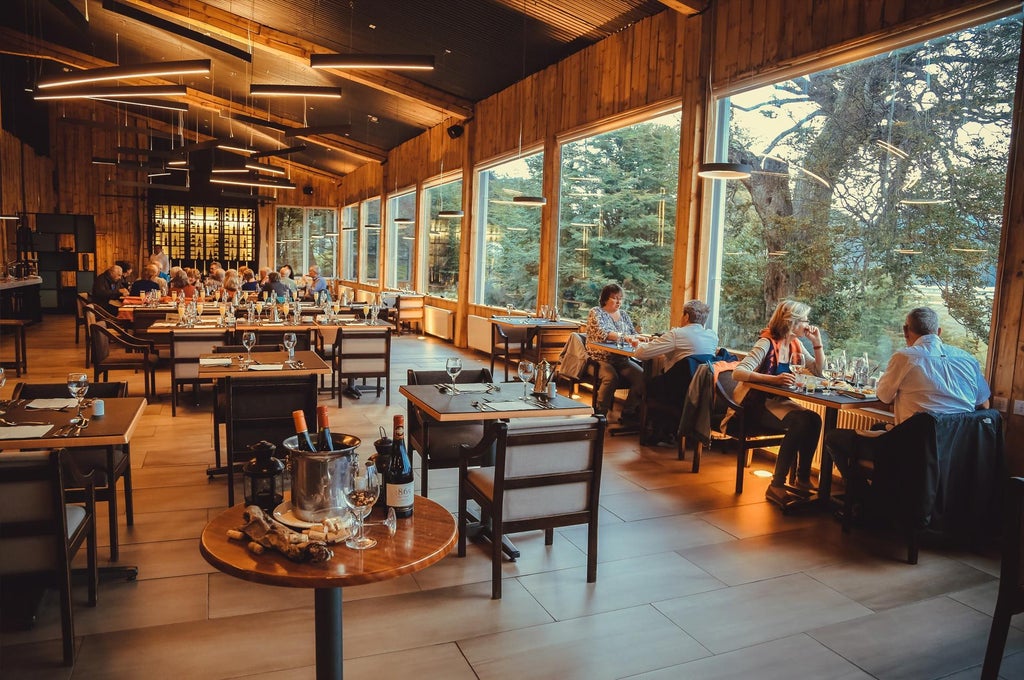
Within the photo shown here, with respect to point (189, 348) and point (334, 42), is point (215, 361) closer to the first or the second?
point (189, 348)

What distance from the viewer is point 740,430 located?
5227 mm

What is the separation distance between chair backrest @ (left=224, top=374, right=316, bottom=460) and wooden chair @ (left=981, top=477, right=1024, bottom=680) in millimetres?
3565

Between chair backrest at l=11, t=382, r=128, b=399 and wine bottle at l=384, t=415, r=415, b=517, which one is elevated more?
wine bottle at l=384, t=415, r=415, b=517

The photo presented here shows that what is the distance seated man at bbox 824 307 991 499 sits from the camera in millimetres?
4141

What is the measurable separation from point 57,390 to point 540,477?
2866 mm

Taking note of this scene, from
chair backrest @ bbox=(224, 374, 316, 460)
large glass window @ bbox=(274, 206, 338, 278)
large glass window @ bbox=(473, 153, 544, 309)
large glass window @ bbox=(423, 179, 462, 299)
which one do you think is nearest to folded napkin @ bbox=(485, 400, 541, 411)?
chair backrest @ bbox=(224, 374, 316, 460)

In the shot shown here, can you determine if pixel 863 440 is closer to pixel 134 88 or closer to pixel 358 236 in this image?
pixel 134 88

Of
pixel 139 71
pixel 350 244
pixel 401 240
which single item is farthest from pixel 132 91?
pixel 350 244

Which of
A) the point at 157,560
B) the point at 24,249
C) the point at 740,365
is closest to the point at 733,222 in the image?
the point at 740,365

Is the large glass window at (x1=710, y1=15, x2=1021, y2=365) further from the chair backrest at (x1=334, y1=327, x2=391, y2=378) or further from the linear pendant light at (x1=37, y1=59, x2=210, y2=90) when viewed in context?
the linear pendant light at (x1=37, y1=59, x2=210, y2=90)

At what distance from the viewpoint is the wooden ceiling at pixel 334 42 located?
838 cm

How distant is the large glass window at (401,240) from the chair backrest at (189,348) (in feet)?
31.2

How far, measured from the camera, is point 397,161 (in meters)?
17.0

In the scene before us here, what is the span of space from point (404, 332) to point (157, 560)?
1165 cm
